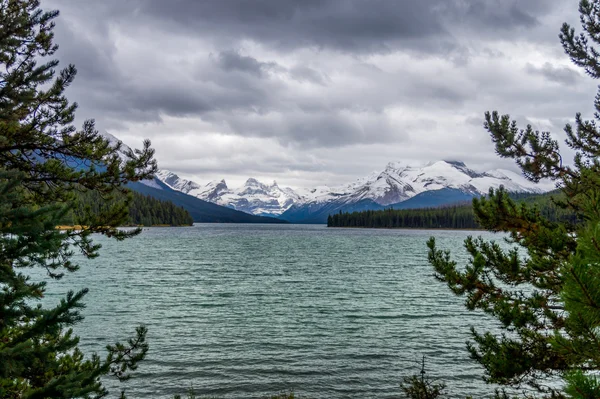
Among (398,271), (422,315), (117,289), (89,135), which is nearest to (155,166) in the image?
(89,135)

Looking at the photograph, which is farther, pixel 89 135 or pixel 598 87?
pixel 598 87

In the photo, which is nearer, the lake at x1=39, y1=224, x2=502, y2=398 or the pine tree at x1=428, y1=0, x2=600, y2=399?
the pine tree at x1=428, y1=0, x2=600, y2=399

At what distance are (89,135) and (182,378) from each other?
13.8m

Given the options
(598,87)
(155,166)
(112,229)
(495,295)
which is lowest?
(495,295)

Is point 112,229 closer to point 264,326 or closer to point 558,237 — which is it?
point 558,237

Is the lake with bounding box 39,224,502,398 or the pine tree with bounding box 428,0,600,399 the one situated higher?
the pine tree with bounding box 428,0,600,399

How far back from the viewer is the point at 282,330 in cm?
2884

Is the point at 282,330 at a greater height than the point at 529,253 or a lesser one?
lesser

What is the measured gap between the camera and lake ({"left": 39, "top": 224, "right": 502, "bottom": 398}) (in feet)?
65.9

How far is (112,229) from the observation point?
35.8 ft

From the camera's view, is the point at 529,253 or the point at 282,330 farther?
the point at 282,330

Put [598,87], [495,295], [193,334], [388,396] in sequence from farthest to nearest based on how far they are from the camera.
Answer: [193,334] → [388,396] → [598,87] → [495,295]

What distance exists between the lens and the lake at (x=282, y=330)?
65.9 feet

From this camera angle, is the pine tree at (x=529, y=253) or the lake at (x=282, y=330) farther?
the lake at (x=282, y=330)
